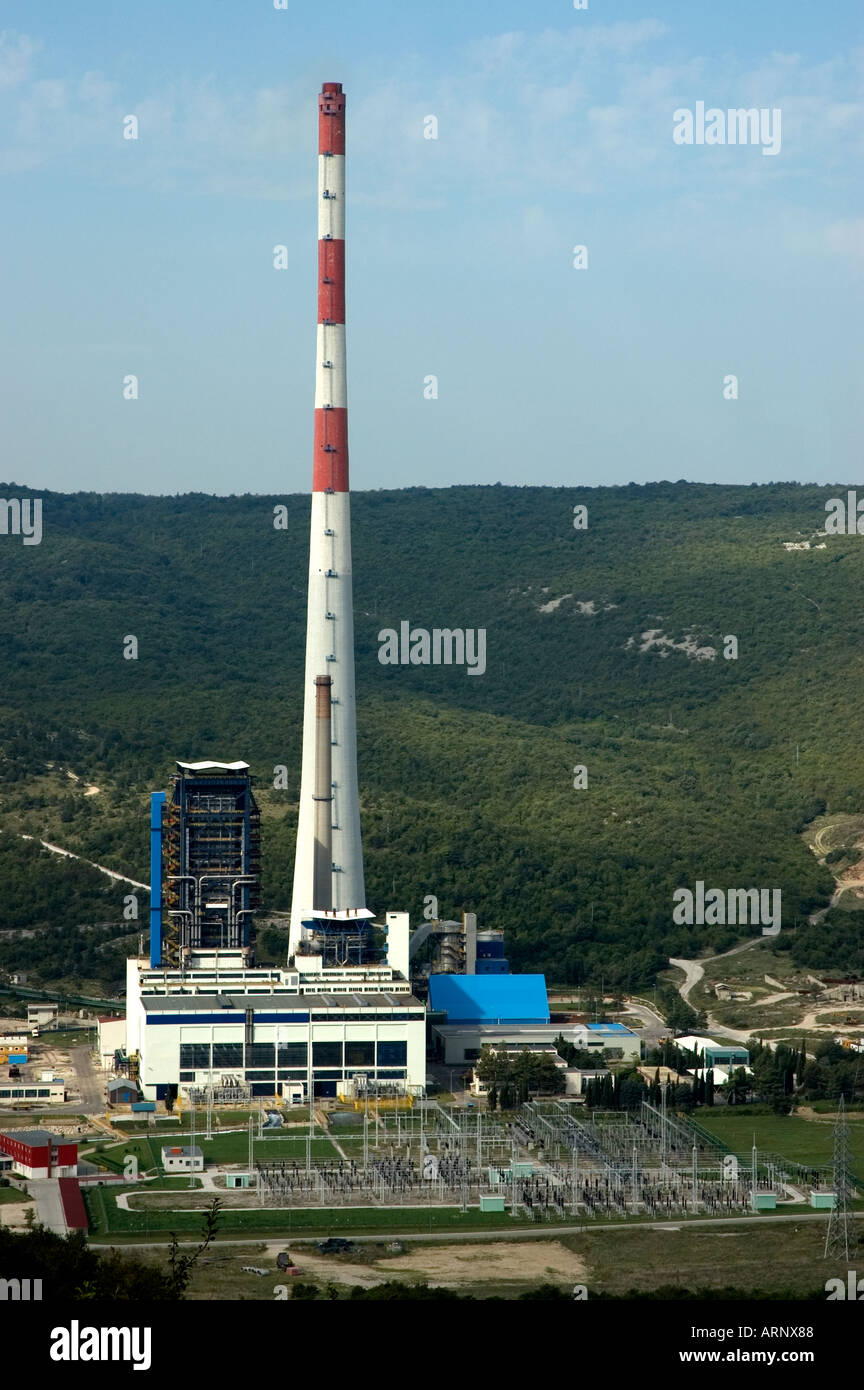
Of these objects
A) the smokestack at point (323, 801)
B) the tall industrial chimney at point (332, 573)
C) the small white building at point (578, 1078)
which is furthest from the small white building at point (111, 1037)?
the small white building at point (578, 1078)

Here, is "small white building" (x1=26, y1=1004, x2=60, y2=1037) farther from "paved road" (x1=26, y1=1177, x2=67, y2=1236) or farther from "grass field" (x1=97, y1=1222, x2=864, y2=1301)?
"grass field" (x1=97, y1=1222, x2=864, y2=1301)

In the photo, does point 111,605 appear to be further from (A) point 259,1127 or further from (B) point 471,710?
(A) point 259,1127

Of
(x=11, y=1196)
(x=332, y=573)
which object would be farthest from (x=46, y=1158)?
(x=332, y=573)

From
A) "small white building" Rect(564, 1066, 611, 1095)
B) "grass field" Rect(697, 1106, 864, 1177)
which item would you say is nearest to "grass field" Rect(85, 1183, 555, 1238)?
"grass field" Rect(697, 1106, 864, 1177)

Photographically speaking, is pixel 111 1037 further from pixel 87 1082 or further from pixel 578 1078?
pixel 578 1078

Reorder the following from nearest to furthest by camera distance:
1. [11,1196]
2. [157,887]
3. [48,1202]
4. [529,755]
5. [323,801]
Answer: [48,1202] < [11,1196] < [157,887] < [323,801] < [529,755]

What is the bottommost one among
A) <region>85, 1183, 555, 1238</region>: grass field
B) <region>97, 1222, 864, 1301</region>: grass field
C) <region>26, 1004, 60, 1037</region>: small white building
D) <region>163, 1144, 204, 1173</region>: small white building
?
<region>97, 1222, 864, 1301</region>: grass field
